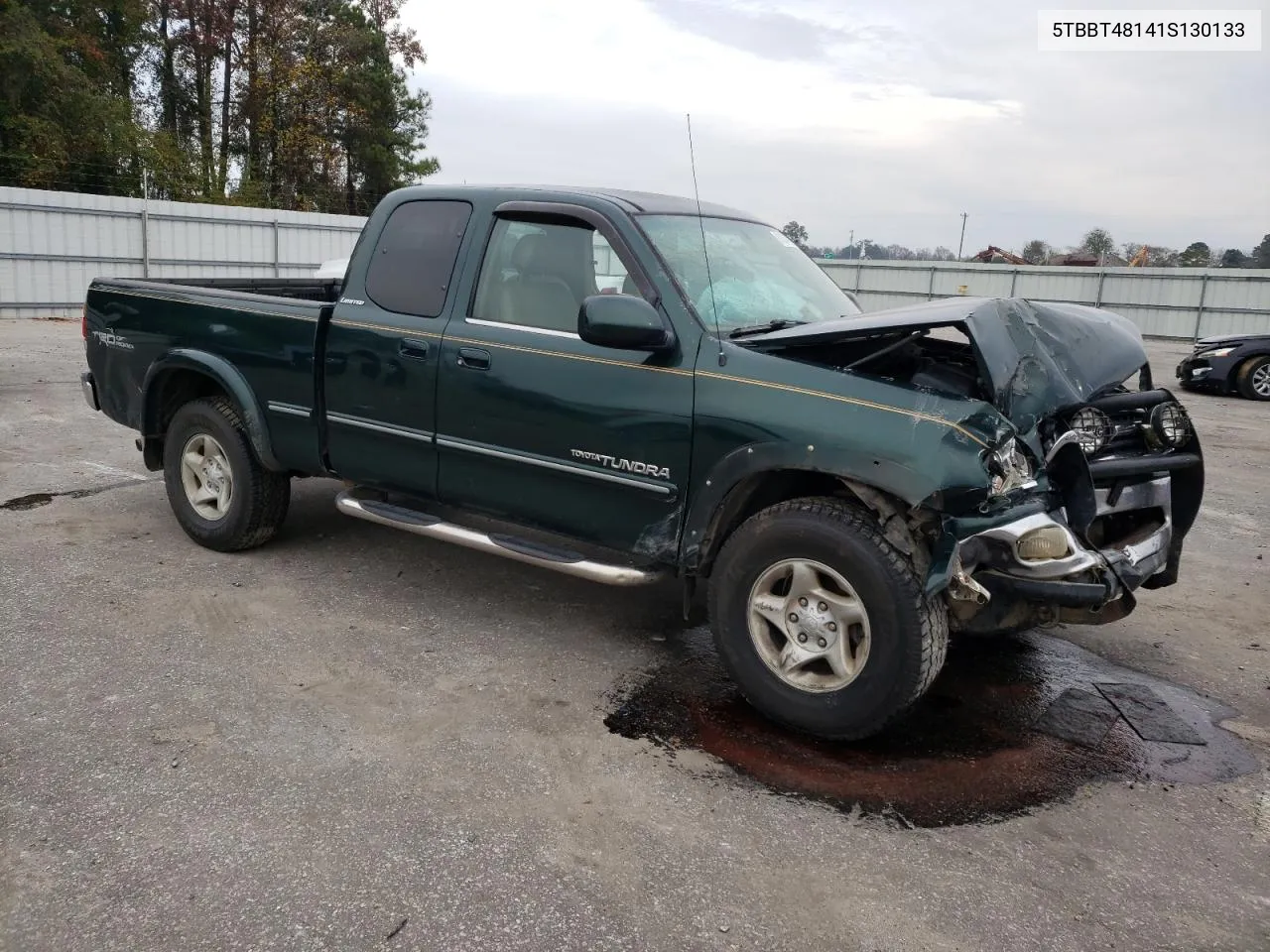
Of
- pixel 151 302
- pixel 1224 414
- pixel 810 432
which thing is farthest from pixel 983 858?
pixel 1224 414

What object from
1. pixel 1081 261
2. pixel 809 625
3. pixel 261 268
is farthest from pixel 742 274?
pixel 1081 261

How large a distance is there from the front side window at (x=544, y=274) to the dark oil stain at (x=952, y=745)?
159cm

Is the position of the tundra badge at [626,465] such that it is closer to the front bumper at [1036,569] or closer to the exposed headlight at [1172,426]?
the front bumper at [1036,569]

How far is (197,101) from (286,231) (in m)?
15.0

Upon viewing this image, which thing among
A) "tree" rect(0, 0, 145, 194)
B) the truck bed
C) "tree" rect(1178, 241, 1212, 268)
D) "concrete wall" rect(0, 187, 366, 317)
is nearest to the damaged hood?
the truck bed

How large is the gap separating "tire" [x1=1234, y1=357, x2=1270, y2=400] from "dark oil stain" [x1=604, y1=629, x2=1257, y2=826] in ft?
40.6

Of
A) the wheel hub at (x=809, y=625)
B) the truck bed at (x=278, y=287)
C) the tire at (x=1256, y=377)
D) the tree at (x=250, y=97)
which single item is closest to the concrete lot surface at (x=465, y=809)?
the wheel hub at (x=809, y=625)

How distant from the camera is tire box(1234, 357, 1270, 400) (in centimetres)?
1446

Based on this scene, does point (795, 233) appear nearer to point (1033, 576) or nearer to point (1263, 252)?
point (1033, 576)

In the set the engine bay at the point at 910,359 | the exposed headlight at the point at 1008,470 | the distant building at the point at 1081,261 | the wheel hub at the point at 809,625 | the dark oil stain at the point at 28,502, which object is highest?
the distant building at the point at 1081,261

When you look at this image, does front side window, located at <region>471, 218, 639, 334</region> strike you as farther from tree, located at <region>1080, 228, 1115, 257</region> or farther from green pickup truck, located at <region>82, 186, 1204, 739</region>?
tree, located at <region>1080, 228, 1115, 257</region>

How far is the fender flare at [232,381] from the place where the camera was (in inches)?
199

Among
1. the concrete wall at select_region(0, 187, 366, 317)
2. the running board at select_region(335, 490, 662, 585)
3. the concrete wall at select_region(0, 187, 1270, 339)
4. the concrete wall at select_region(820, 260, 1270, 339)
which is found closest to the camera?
the running board at select_region(335, 490, 662, 585)

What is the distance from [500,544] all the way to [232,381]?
1.86 meters
